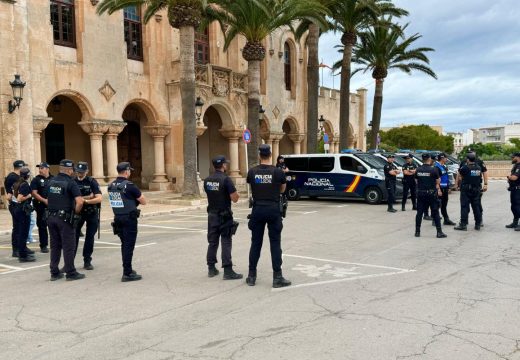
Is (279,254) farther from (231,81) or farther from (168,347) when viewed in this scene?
(231,81)

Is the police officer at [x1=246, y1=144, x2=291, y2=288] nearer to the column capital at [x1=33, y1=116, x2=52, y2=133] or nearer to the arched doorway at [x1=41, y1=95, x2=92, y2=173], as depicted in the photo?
the column capital at [x1=33, y1=116, x2=52, y2=133]

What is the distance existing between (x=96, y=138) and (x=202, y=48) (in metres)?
8.18

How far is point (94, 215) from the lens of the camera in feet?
25.6

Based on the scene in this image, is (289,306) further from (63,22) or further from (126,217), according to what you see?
(63,22)

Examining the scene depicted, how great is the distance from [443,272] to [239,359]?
159 inches

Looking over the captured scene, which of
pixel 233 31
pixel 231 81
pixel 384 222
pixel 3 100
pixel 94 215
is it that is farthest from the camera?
pixel 231 81

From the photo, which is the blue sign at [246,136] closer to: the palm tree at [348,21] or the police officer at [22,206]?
the palm tree at [348,21]

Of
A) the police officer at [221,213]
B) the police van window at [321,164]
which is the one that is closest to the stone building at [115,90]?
the police van window at [321,164]

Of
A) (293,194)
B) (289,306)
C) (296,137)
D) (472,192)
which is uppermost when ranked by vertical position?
(296,137)

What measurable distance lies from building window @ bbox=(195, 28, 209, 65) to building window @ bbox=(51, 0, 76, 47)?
6710 mm

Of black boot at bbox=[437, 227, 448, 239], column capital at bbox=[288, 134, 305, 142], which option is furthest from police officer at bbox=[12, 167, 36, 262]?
column capital at bbox=[288, 134, 305, 142]

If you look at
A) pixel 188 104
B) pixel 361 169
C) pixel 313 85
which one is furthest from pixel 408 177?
pixel 313 85

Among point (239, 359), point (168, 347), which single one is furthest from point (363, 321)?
point (168, 347)

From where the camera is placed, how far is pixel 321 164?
62.2 feet
